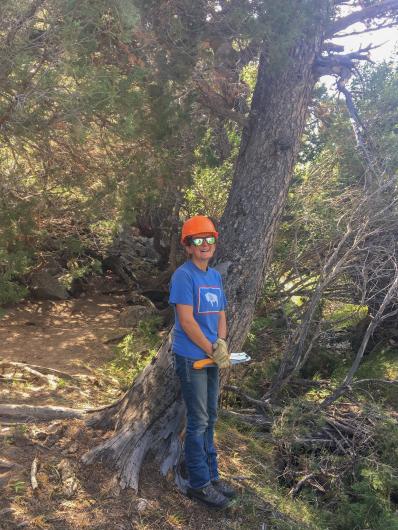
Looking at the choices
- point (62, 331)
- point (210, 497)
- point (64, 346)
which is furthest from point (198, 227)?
point (62, 331)

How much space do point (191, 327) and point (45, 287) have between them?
7405mm

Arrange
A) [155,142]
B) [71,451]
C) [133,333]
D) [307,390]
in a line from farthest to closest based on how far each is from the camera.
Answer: [133,333], [307,390], [155,142], [71,451]

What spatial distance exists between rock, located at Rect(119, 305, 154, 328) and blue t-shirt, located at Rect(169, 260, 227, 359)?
566 centimetres

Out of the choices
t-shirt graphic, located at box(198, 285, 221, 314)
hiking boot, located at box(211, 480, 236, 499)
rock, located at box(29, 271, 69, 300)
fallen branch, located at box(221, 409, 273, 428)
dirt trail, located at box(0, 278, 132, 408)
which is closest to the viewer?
t-shirt graphic, located at box(198, 285, 221, 314)

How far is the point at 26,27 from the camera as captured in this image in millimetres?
4102

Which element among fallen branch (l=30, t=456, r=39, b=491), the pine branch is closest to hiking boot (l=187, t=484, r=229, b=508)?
fallen branch (l=30, t=456, r=39, b=491)

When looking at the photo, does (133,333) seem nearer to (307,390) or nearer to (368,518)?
(307,390)

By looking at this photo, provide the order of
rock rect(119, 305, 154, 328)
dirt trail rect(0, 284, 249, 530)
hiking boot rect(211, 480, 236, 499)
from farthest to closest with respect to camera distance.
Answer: rock rect(119, 305, 154, 328) < hiking boot rect(211, 480, 236, 499) < dirt trail rect(0, 284, 249, 530)

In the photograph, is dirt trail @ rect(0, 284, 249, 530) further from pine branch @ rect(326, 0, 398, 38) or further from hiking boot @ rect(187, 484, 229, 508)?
pine branch @ rect(326, 0, 398, 38)

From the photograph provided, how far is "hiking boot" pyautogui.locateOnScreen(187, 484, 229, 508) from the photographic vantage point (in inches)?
140

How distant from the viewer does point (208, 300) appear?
11.6ft

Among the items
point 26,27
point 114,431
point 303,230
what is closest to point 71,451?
point 114,431

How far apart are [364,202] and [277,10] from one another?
8.92ft

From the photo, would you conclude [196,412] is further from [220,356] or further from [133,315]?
[133,315]
